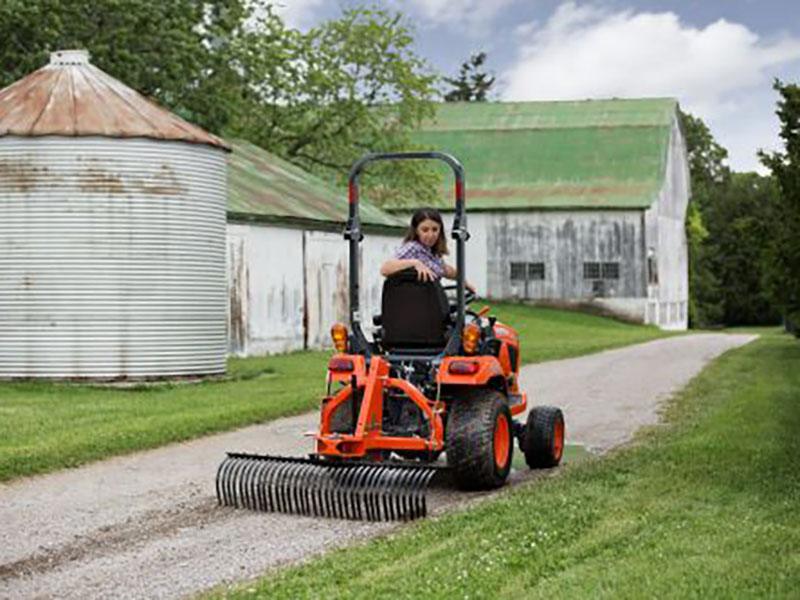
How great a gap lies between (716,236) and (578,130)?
78.2 ft

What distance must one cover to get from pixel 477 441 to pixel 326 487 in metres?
1.29

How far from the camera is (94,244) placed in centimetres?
2230

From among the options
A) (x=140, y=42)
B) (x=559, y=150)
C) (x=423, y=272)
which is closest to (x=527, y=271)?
(x=559, y=150)

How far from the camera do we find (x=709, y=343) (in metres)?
38.8

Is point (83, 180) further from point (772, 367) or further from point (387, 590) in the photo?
point (387, 590)

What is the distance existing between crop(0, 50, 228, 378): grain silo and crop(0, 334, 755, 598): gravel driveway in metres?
6.52

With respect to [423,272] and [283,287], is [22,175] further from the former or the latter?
[423,272]

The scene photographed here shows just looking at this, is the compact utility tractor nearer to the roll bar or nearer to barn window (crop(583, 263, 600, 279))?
the roll bar

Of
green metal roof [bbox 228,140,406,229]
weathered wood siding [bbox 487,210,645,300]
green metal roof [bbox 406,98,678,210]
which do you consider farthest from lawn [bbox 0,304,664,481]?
green metal roof [bbox 406,98,678,210]

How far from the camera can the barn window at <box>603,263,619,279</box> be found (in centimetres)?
5653

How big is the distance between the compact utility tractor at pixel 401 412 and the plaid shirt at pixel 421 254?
24 centimetres

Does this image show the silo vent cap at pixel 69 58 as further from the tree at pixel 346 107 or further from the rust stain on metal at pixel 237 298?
the tree at pixel 346 107

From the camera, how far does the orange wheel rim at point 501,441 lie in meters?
11.3

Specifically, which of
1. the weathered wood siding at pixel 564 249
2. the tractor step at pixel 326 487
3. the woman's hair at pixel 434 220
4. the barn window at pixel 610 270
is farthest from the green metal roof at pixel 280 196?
the tractor step at pixel 326 487
